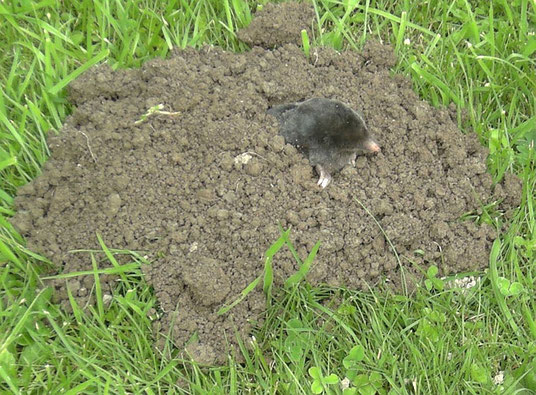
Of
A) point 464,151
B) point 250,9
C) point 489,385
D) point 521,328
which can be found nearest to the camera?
point 489,385

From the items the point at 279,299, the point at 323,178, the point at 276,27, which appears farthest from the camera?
the point at 276,27

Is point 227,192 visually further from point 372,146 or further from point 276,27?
point 276,27

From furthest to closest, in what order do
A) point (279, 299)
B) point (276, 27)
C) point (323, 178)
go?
point (276, 27) < point (323, 178) < point (279, 299)

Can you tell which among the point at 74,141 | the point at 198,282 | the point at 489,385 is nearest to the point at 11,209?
the point at 74,141

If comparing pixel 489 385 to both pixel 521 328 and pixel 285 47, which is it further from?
pixel 285 47

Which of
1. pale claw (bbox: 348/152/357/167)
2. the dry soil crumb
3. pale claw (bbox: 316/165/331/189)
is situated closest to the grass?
the dry soil crumb

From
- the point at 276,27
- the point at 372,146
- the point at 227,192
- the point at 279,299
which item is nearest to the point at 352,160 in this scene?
the point at 372,146

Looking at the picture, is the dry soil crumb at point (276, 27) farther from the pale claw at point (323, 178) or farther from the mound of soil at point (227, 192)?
the pale claw at point (323, 178)

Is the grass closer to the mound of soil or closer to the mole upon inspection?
the mound of soil
